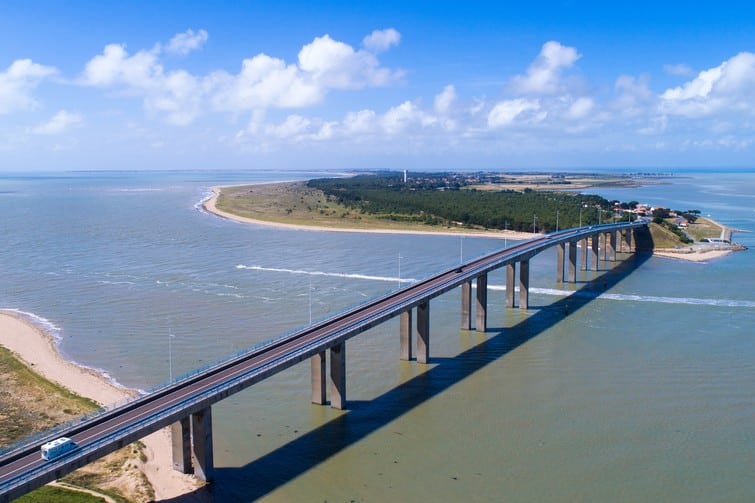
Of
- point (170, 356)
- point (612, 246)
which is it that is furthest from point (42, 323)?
point (612, 246)

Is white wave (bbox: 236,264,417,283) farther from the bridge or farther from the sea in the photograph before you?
the bridge

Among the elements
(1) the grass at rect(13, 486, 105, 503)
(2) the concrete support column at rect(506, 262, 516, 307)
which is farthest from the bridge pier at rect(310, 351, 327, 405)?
(2) the concrete support column at rect(506, 262, 516, 307)

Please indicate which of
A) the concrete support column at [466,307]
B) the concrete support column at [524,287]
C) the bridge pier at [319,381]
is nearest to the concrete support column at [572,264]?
the concrete support column at [524,287]

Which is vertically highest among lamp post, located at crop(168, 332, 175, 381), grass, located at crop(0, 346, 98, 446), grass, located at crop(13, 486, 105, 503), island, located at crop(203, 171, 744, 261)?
island, located at crop(203, 171, 744, 261)

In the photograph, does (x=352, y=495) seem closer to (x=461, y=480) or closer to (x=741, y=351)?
(x=461, y=480)

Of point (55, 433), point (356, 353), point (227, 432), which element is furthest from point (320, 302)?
point (55, 433)

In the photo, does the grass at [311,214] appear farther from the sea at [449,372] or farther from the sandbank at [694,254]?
the sea at [449,372]
